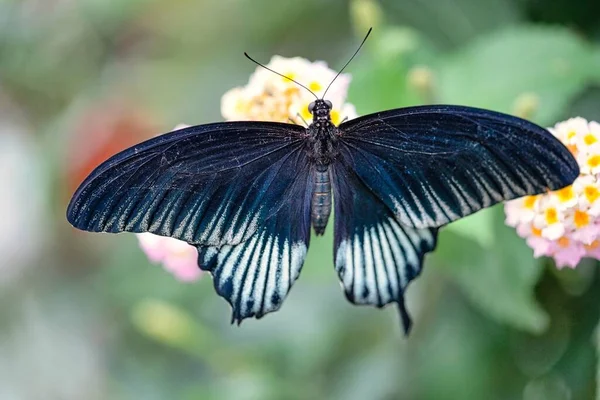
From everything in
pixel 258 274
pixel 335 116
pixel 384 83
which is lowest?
pixel 258 274

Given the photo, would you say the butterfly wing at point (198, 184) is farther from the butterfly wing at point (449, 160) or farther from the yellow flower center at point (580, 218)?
the yellow flower center at point (580, 218)

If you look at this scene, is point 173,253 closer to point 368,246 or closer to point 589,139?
point 368,246

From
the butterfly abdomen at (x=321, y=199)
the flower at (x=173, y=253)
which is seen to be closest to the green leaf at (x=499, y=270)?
the butterfly abdomen at (x=321, y=199)

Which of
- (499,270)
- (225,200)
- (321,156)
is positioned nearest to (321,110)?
(321,156)

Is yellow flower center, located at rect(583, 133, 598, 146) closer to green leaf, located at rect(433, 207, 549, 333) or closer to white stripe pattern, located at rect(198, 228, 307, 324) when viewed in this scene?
green leaf, located at rect(433, 207, 549, 333)

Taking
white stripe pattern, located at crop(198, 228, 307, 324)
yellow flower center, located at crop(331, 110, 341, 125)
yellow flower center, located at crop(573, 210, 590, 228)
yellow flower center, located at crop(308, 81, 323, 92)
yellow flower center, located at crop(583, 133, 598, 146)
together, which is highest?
yellow flower center, located at crop(308, 81, 323, 92)

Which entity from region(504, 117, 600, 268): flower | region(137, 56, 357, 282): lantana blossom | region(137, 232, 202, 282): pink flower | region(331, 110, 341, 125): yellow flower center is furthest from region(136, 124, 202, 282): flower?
region(504, 117, 600, 268): flower

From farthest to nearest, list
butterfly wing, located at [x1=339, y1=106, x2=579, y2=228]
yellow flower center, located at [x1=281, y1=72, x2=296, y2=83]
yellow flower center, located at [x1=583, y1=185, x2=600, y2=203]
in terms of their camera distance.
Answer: yellow flower center, located at [x1=281, y1=72, x2=296, y2=83], yellow flower center, located at [x1=583, y1=185, x2=600, y2=203], butterfly wing, located at [x1=339, y1=106, x2=579, y2=228]

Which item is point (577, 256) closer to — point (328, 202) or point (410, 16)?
point (328, 202)
